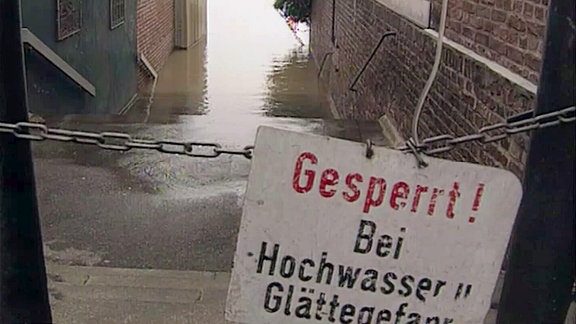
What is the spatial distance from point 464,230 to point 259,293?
468 mm

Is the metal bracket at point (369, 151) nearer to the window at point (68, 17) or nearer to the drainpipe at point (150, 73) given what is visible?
the window at point (68, 17)

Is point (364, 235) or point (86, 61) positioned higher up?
point (364, 235)

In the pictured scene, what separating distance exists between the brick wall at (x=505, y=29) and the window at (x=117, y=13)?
7272 millimetres

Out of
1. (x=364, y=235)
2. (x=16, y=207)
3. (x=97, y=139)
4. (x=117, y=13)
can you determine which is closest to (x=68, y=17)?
(x=117, y=13)

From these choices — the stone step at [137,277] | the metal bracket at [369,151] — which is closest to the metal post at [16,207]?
the metal bracket at [369,151]

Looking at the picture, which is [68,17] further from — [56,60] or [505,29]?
[505,29]

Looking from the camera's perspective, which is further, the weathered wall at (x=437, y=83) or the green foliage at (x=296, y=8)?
the green foliage at (x=296, y=8)

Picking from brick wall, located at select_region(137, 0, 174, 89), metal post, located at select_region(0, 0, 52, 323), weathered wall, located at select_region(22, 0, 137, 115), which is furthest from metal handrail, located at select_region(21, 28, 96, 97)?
brick wall, located at select_region(137, 0, 174, 89)

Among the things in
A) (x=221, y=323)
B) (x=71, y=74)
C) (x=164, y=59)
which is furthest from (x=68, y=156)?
(x=164, y=59)

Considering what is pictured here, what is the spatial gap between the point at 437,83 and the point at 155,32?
41.3 feet

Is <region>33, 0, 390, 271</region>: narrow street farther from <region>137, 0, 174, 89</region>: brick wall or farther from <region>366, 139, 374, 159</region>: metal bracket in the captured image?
<region>137, 0, 174, 89</region>: brick wall

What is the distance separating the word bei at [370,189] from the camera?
1.74m

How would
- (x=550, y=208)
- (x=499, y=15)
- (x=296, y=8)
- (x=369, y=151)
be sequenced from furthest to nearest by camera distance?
(x=296, y=8), (x=499, y=15), (x=550, y=208), (x=369, y=151)

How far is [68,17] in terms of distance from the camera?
29.6 feet
